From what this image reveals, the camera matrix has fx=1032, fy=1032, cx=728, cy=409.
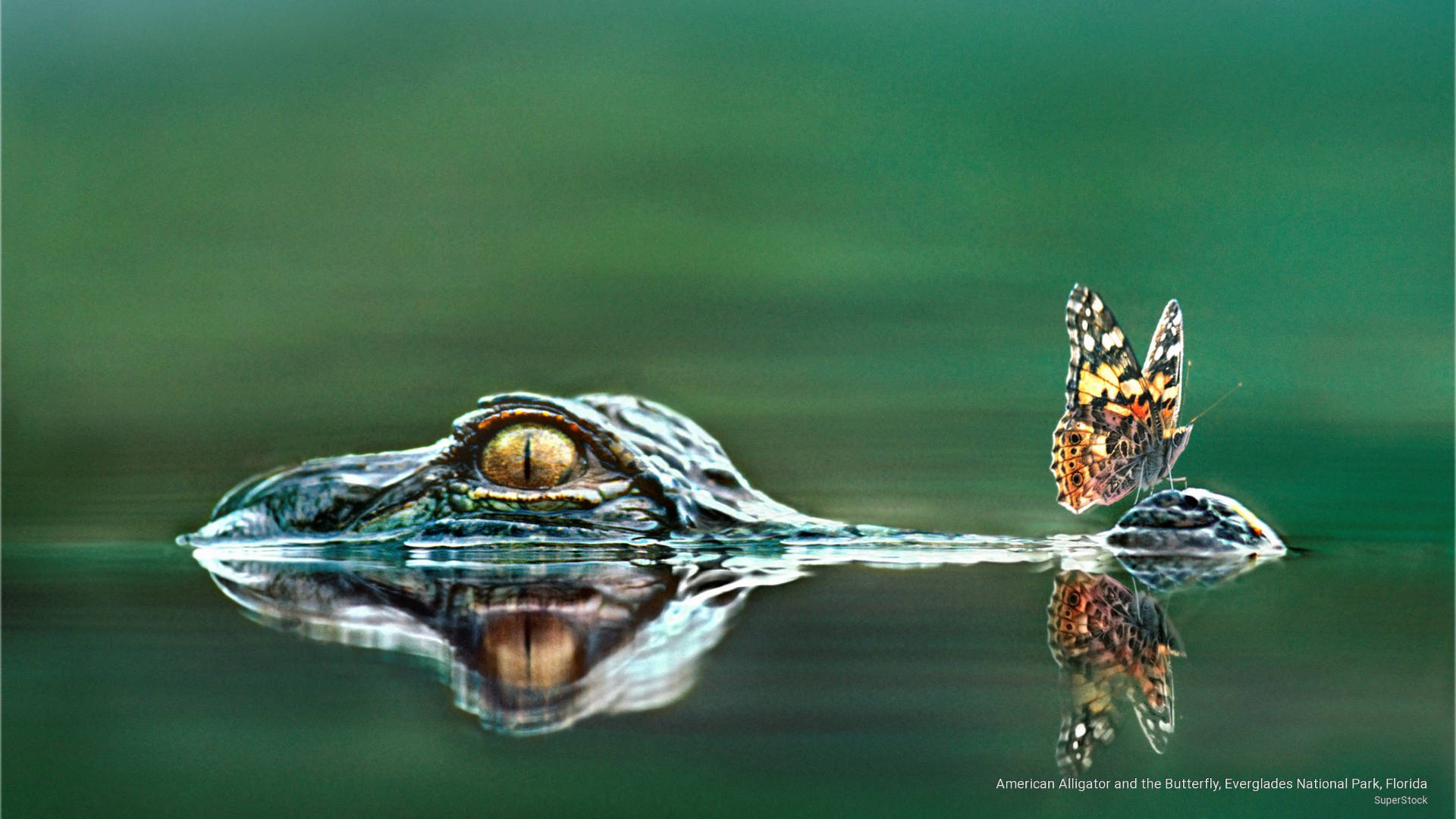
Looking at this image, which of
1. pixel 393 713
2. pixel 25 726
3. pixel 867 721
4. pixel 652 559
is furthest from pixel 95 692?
pixel 652 559

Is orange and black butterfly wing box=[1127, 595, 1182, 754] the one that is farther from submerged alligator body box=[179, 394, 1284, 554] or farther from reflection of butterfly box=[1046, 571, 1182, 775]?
submerged alligator body box=[179, 394, 1284, 554]

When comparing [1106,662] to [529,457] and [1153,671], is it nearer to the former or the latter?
[1153,671]

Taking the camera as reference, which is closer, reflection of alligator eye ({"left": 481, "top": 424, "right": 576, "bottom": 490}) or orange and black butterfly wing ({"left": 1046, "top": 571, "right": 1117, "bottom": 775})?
orange and black butterfly wing ({"left": 1046, "top": 571, "right": 1117, "bottom": 775})

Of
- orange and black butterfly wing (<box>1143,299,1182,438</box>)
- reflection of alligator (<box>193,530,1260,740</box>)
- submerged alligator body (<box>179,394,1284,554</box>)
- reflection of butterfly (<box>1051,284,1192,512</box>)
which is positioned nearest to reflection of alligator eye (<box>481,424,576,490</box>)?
submerged alligator body (<box>179,394,1284,554</box>)

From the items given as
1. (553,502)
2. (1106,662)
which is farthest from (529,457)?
(1106,662)

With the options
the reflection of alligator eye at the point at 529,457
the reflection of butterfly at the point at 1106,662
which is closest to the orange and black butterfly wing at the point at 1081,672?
the reflection of butterfly at the point at 1106,662

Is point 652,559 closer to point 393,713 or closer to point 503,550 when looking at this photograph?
point 503,550
